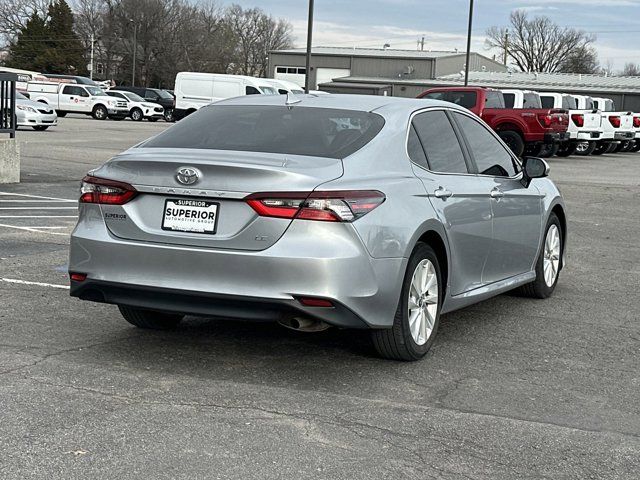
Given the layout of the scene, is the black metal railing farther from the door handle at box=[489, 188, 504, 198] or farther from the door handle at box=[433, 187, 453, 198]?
the door handle at box=[433, 187, 453, 198]

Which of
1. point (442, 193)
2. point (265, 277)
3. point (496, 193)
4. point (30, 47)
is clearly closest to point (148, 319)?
point (265, 277)

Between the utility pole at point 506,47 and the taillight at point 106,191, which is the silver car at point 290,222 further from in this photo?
the utility pole at point 506,47

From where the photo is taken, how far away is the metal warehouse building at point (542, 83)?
7294cm

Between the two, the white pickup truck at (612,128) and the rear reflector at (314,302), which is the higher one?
the white pickup truck at (612,128)

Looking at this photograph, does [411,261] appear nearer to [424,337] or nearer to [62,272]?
[424,337]

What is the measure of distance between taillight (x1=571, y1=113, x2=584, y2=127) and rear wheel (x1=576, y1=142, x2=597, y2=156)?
5.01 feet

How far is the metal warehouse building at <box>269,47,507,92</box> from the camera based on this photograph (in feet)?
278

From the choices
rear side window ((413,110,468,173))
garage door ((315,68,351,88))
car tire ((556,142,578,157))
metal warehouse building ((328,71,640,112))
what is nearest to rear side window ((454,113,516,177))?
rear side window ((413,110,468,173))

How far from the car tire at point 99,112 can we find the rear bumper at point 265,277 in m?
46.7

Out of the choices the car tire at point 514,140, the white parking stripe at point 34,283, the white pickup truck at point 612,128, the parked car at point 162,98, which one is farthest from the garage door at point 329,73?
the white parking stripe at point 34,283

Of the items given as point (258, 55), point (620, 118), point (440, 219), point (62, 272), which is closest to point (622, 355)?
point (440, 219)

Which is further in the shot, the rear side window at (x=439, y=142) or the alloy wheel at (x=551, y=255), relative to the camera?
the alloy wheel at (x=551, y=255)

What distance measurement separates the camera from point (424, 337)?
236 inches

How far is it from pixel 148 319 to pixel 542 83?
74477 millimetres
